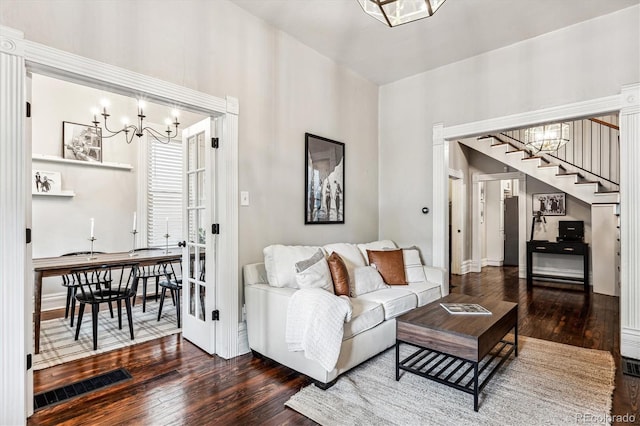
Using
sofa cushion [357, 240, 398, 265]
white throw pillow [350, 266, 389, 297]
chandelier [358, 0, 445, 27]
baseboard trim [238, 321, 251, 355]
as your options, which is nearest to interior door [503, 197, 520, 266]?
sofa cushion [357, 240, 398, 265]

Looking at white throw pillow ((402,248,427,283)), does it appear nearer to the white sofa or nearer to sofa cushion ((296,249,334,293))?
the white sofa

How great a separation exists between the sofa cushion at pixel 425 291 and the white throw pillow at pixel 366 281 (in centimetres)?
30

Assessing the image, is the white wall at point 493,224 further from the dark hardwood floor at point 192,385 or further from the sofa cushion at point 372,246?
the sofa cushion at point 372,246

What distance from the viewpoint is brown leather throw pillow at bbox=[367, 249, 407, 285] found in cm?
346

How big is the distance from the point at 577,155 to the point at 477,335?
6.08 m

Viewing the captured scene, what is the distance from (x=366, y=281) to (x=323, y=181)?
1.28m

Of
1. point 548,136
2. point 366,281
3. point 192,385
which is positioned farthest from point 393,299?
point 548,136

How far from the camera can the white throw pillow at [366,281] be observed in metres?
3.05

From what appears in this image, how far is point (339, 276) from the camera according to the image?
2.89 metres

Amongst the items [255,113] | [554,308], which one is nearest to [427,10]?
[255,113]

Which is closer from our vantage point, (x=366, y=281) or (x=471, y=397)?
(x=471, y=397)

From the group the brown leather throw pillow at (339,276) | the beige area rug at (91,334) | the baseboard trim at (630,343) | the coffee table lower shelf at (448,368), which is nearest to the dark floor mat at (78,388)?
the beige area rug at (91,334)

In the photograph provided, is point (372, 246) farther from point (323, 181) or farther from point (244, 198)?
point (244, 198)

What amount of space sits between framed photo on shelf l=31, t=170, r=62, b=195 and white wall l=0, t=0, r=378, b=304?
3.00 meters
